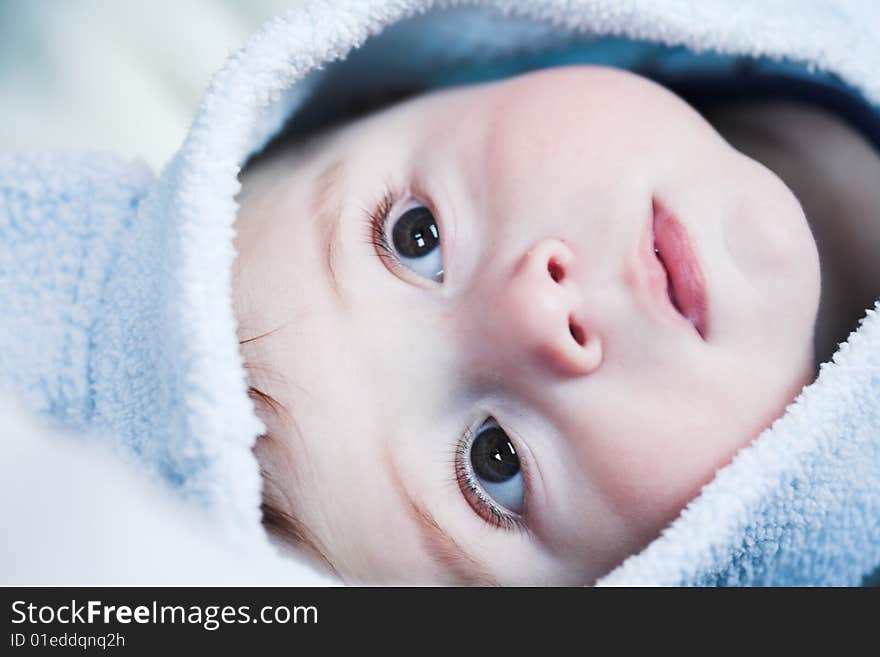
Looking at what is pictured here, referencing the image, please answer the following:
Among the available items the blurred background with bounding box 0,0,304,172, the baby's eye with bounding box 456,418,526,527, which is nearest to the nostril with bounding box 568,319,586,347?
the baby's eye with bounding box 456,418,526,527

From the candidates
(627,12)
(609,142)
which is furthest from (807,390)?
(627,12)

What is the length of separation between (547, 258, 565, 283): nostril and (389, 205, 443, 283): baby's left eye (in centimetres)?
11

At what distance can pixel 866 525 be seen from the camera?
76 cm

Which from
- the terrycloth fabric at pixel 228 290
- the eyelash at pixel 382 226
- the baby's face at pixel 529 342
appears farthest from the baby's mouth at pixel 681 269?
the eyelash at pixel 382 226

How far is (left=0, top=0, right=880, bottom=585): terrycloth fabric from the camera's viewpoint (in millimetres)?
665

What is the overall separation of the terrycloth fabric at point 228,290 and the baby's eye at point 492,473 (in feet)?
0.40

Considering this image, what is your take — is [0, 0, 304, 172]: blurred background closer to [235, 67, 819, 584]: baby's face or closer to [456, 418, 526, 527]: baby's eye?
[235, 67, 819, 584]: baby's face

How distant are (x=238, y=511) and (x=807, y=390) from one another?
50 cm

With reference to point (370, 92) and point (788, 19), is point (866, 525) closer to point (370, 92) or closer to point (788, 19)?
point (788, 19)

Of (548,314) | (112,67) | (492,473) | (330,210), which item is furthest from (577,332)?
(112,67)

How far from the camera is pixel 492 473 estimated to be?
2.47ft

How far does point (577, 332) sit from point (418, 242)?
18 centimetres

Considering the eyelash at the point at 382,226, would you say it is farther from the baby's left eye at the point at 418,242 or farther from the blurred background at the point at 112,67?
the blurred background at the point at 112,67

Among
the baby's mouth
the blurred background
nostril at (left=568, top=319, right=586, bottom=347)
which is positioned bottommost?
nostril at (left=568, top=319, right=586, bottom=347)
